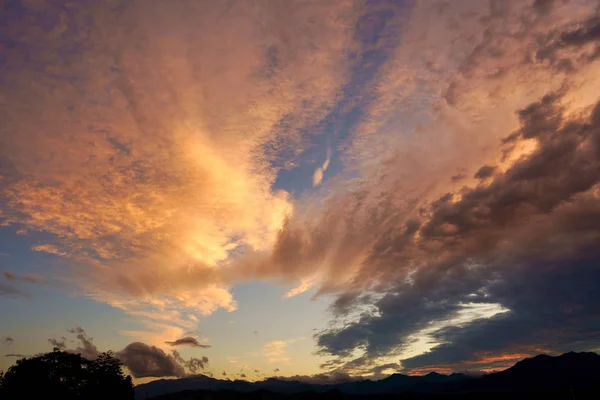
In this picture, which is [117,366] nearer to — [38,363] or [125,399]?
[125,399]

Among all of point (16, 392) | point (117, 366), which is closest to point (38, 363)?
point (16, 392)

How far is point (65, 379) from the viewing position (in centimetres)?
11238

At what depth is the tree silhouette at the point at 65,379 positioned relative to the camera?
101875 mm

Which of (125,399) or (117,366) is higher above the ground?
(117,366)

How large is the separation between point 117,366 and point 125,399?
1112cm

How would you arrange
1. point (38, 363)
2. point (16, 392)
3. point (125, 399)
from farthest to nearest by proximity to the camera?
point (125, 399)
point (38, 363)
point (16, 392)

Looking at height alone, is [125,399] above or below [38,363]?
below

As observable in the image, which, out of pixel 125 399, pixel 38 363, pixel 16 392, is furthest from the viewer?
pixel 125 399

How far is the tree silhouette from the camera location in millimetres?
101875

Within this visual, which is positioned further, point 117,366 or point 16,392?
point 117,366

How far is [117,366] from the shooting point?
127 metres

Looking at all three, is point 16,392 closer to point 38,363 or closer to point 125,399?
point 38,363

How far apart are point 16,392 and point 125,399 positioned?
31.6 meters

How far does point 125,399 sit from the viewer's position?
122000 mm
